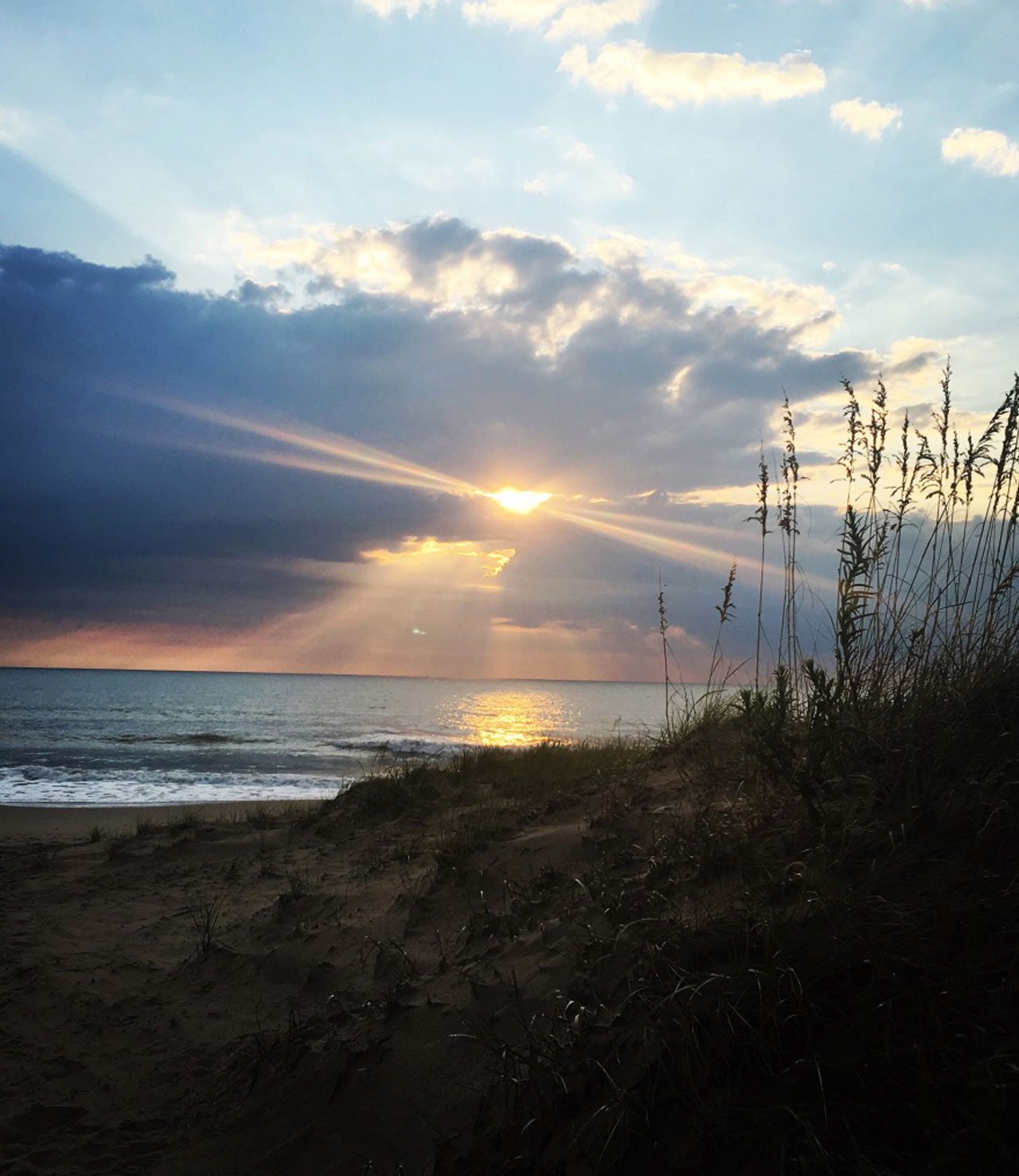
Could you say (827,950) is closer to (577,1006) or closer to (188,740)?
(577,1006)

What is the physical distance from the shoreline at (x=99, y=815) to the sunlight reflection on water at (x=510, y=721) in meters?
12.8

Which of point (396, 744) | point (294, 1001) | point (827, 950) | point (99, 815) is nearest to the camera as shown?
point (827, 950)

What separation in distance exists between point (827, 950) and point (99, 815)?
508 inches

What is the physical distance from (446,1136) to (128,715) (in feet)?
148

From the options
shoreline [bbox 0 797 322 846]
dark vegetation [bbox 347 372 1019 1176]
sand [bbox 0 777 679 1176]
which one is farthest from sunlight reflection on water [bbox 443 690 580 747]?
dark vegetation [bbox 347 372 1019 1176]

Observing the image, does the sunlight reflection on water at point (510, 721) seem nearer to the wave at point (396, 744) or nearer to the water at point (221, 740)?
the water at point (221, 740)

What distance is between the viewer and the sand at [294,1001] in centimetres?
293

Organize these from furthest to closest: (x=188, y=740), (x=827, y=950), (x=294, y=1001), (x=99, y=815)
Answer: (x=188, y=740) < (x=99, y=815) < (x=294, y=1001) < (x=827, y=950)

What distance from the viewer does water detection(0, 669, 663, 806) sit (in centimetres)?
1712

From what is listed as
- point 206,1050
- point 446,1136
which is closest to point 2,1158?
point 206,1050

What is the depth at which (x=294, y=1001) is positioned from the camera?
4.00 meters

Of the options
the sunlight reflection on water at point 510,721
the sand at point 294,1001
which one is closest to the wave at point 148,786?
the sand at point 294,1001

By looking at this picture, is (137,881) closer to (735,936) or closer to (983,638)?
(735,936)

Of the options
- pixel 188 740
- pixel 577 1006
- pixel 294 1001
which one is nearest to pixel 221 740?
pixel 188 740
